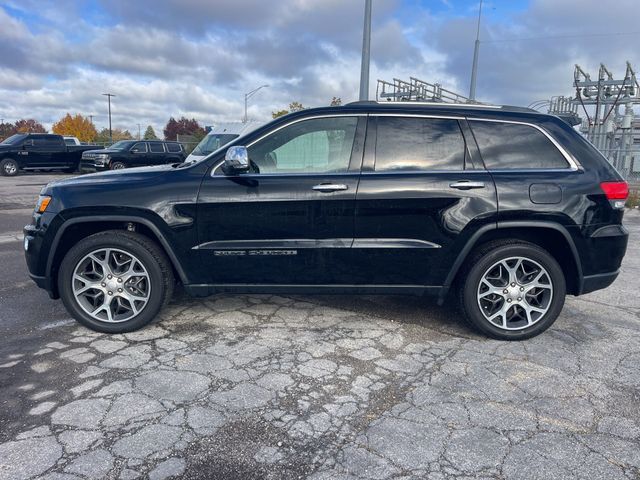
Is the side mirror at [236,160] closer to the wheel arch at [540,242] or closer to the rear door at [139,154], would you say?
the wheel arch at [540,242]

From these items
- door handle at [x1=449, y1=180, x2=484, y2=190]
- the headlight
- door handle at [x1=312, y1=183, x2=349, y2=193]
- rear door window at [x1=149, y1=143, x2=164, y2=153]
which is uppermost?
rear door window at [x1=149, y1=143, x2=164, y2=153]

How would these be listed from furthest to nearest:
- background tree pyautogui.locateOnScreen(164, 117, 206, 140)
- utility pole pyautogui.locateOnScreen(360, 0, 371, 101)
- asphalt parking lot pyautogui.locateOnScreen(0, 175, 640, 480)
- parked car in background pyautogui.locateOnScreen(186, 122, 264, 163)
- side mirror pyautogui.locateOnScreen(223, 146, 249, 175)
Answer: background tree pyautogui.locateOnScreen(164, 117, 206, 140) → parked car in background pyautogui.locateOnScreen(186, 122, 264, 163) → utility pole pyautogui.locateOnScreen(360, 0, 371, 101) → side mirror pyautogui.locateOnScreen(223, 146, 249, 175) → asphalt parking lot pyautogui.locateOnScreen(0, 175, 640, 480)

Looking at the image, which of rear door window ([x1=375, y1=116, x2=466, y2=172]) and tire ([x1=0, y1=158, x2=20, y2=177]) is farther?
tire ([x1=0, y1=158, x2=20, y2=177])

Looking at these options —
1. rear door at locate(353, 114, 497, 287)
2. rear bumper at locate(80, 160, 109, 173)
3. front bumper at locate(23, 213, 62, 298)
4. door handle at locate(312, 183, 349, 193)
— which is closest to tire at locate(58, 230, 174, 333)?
front bumper at locate(23, 213, 62, 298)

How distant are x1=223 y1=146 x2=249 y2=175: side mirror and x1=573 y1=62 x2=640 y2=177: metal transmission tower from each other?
17.7 m

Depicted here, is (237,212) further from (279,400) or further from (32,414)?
(32,414)

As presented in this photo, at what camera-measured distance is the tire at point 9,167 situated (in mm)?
20312

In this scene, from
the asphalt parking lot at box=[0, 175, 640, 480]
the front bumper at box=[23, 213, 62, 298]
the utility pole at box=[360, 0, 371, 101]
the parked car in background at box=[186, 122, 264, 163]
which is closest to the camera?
the asphalt parking lot at box=[0, 175, 640, 480]

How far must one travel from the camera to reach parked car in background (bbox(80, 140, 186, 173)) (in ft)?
63.4

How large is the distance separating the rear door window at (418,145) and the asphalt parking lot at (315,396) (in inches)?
54.1

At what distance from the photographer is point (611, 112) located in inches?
816

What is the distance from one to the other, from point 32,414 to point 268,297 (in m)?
2.42

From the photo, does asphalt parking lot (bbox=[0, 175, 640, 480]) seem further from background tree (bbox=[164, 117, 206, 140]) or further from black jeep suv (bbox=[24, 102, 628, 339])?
background tree (bbox=[164, 117, 206, 140])

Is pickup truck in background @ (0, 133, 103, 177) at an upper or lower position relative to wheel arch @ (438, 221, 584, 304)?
upper
